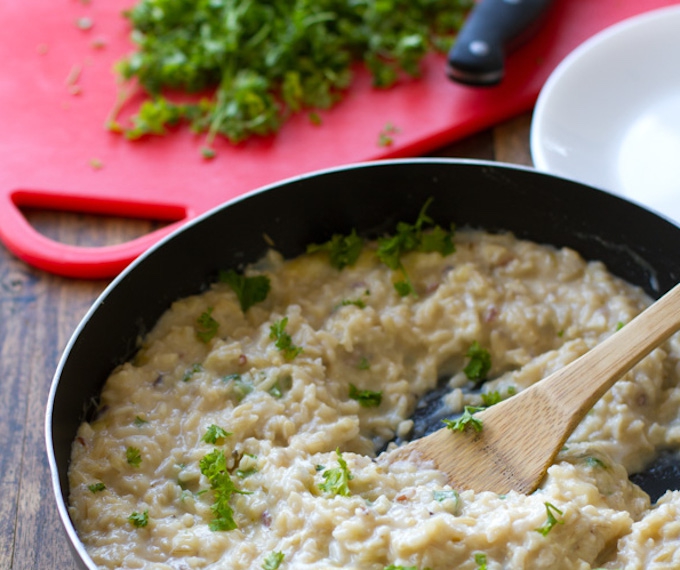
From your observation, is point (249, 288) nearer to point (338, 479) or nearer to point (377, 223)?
point (377, 223)

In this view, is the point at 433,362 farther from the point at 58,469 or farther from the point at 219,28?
the point at 219,28

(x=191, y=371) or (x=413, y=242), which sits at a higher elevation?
(x=413, y=242)

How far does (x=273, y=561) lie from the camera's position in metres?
2.29

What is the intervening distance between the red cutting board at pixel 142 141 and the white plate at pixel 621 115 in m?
0.39

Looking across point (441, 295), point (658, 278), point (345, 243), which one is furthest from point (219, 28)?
point (658, 278)

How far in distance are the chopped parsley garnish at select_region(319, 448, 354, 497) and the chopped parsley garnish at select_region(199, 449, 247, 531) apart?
23 centimetres

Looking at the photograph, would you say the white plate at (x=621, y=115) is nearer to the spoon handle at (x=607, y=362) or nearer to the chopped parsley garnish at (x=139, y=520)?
the spoon handle at (x=607, y=362)

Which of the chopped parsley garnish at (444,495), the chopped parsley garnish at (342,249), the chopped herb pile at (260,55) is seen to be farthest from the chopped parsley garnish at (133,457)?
the chopped herb pile at (260,55)

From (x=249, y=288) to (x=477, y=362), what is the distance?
0.79m

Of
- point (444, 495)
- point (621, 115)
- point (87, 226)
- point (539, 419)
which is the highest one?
point (621, 115)

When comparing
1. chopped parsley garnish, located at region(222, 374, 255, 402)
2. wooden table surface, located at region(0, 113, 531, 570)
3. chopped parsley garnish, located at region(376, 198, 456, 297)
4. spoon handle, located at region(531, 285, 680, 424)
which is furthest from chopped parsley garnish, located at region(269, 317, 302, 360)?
wooden table surface, located at region(0, 113, 531, 570)

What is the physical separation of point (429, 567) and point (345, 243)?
1254 millimetres

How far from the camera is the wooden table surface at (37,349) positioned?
2756mm

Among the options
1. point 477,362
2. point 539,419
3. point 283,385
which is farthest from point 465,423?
point 283,385
